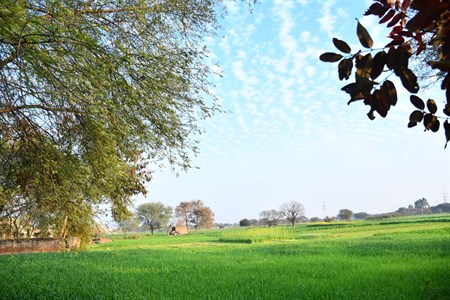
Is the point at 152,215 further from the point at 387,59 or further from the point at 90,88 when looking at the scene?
the point at 387,59

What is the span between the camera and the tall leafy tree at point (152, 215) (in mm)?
98681

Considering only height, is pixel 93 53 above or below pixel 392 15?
above

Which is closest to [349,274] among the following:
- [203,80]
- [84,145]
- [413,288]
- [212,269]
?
[413,288]

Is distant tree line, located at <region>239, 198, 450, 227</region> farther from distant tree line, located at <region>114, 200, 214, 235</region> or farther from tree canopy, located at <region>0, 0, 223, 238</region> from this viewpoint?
tree canopy, located at <region>0, 0, 223, 238</region>

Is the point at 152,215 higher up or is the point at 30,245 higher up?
the point at 152,215

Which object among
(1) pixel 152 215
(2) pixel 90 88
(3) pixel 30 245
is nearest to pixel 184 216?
(1) pixel 152 215

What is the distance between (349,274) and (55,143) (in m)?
7.13

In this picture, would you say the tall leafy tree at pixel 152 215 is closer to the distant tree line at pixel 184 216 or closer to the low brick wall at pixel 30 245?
the distant tree line at pixel 184 216

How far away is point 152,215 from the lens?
99.5 metres

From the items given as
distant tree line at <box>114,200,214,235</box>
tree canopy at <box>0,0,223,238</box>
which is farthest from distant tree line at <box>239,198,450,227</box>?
tree canopy at <box>0,0,223,238</box>

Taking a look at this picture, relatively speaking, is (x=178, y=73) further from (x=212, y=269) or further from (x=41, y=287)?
(x=212, y=269)

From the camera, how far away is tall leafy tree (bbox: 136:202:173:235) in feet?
324

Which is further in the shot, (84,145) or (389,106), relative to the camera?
(84,145)

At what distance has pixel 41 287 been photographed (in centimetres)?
745
